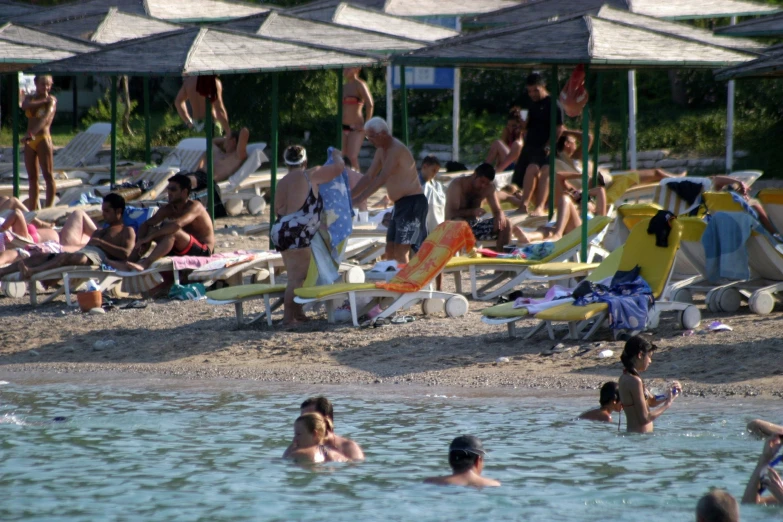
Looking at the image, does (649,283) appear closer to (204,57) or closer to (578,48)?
(578,48)

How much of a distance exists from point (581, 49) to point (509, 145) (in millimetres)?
5798

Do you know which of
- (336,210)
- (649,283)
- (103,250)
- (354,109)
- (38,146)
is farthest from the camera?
(354,109)

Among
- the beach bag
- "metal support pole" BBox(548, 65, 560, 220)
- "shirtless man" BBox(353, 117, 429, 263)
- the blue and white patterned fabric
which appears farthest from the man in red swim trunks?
"metal support pole" BBox(548, 65, 560, 220)

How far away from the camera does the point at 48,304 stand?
40.6 ft

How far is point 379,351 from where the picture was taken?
10008 mm

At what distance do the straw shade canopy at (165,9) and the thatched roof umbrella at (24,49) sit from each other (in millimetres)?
4359

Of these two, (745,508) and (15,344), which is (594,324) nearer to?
(745,508)

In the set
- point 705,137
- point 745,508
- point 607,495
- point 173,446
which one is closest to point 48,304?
point 173,446

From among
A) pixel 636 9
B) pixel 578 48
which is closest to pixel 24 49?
pixel 578 48

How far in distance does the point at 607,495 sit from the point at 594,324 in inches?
128

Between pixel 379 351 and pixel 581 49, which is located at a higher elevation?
pixel 581 49

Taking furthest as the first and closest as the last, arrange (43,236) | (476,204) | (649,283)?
(43,236) → (476,204) → (649,283)

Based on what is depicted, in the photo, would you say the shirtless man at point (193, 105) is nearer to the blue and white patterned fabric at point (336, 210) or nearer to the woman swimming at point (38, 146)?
the woman swimming at point (38, 146)

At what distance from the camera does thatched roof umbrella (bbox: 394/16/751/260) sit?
1115cm
